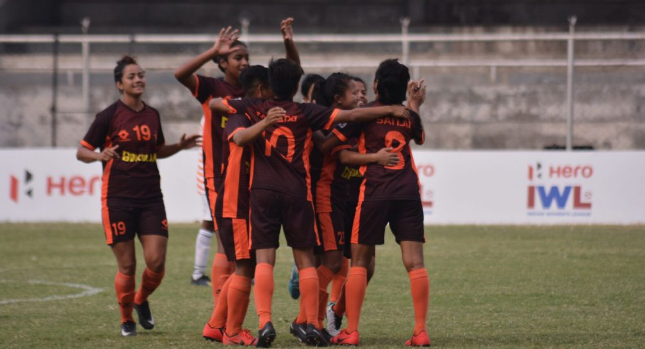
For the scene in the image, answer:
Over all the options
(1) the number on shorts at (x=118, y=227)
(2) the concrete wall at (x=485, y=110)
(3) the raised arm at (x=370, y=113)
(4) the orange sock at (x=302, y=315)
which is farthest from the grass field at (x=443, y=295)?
(2) the concrete wall at (x=485, y=110)

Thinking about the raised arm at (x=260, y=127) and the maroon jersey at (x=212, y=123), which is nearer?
A: the raised arm at (x=260, y=127)

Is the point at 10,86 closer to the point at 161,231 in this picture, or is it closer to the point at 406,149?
the point at 161,231

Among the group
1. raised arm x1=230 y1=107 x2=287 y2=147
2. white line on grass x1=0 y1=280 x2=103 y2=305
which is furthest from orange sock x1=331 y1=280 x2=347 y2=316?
white line on grass x1=0 y1=280 x2=103 y2=305

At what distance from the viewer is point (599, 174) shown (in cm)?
1650

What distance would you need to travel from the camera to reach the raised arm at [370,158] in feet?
22.2

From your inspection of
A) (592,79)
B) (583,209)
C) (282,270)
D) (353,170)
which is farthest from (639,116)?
(353,170)

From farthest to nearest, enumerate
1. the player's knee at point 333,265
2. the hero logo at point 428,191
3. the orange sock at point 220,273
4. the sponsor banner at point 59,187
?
the sponsor banner at point 59,187 → the hero logo at point 428,191 → the orange sock at point 220,273 → the player's knee at point 333,265

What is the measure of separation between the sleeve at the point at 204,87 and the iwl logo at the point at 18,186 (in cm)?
1053

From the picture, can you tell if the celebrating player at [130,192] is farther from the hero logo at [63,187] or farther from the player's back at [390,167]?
the hero logo at [63,187]

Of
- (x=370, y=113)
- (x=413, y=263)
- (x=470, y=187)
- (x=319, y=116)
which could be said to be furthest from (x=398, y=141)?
(x=470, y=187)

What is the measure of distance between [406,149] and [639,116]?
13.2m

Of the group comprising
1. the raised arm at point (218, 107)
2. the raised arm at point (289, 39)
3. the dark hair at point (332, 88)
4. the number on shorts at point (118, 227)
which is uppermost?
the raised arm at point (289, 39)

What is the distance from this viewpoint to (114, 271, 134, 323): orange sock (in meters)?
7.55

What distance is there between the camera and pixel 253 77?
691cm
